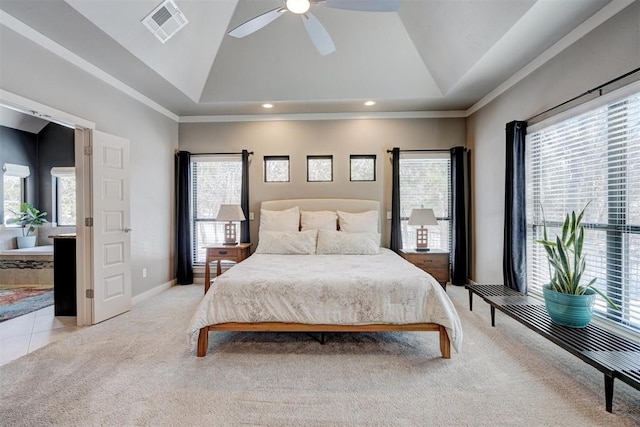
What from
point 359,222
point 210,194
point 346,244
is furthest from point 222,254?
point 359,222

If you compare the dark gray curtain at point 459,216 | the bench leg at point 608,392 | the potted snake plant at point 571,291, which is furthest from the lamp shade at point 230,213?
the bench leg at point 608,392

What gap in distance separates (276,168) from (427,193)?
2.58 meters

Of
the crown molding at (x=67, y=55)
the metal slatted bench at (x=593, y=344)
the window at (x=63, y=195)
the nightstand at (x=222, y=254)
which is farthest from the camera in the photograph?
the window at (x=63, y=195)

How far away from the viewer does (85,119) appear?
3.20m

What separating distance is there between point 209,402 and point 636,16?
4.06 meters

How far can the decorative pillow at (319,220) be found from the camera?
174 inches

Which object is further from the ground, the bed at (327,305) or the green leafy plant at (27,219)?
the green leafy plant at (27,219)

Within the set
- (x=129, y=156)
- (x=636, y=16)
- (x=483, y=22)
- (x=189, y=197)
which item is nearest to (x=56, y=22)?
(x=129, y=156)

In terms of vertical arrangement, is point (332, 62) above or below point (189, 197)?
above

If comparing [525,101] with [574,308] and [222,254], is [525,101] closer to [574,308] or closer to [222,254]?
[574,308]

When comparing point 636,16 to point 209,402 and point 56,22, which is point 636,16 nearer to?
point 209,402

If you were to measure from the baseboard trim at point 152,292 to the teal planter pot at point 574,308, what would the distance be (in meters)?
4.68

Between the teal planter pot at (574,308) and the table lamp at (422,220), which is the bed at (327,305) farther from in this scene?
the table lamp at (422,220)

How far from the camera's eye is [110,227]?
342cm
